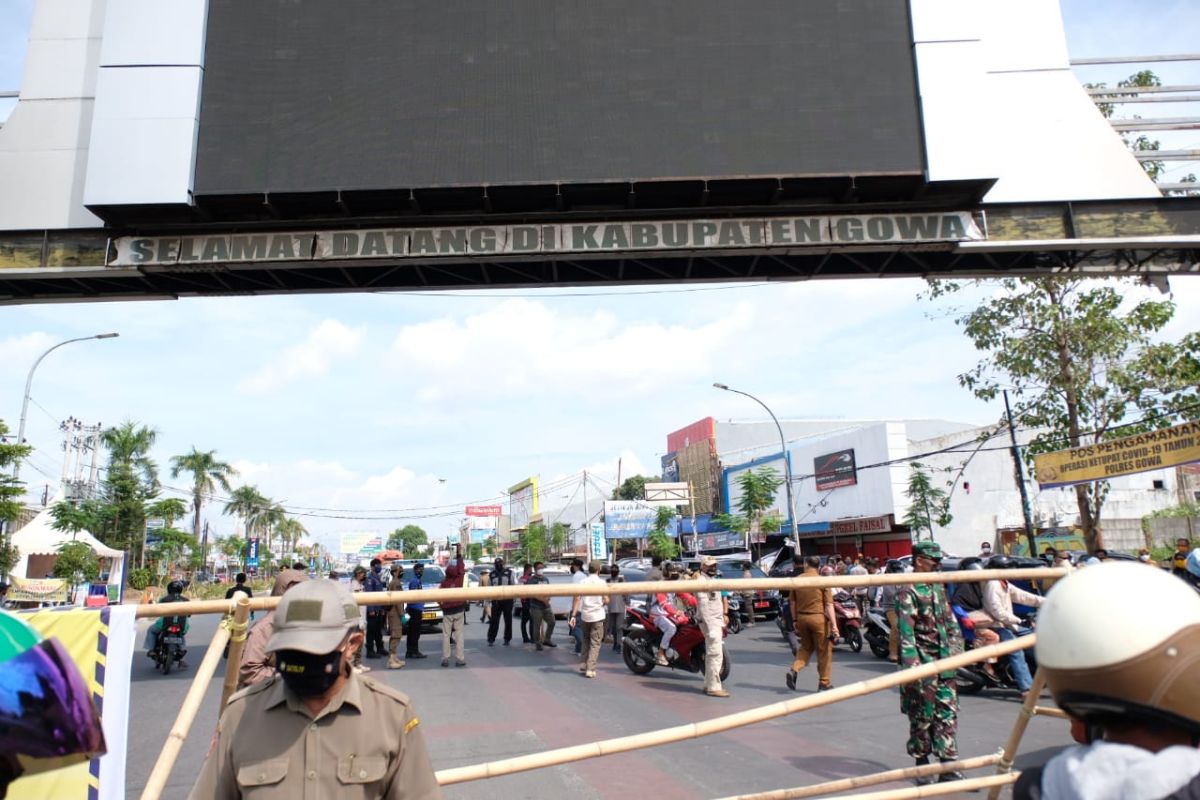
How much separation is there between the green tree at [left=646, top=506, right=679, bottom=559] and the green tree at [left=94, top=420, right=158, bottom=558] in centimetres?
3075

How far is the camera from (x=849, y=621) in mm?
13539

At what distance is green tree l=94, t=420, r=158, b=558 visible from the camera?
36.5 meters

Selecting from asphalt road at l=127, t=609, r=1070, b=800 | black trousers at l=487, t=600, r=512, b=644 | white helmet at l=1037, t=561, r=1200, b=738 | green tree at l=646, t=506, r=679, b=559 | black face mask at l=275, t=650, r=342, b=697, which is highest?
green tree at l=646, t=506, r=679, b=559

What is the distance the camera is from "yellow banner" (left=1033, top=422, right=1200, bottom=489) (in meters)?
12.5

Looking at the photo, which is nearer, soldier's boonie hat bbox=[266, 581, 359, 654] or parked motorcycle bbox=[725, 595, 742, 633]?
soldier's boonie hat bbox=[266, 581, 359, 654]

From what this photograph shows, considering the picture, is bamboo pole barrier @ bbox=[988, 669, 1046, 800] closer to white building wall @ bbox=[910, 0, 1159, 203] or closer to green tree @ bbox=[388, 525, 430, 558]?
white building wall @ bbox=[910, 0, 1159, 203]

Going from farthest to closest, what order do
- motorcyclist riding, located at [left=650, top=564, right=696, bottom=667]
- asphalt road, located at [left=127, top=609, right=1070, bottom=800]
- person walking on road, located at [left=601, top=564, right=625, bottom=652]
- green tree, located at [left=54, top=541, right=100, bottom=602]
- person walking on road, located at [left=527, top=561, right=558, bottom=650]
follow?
green tree, located at [left=54, top=541, right=100, bottom=602] < person walking on road, located at [left=527, top=561, right=558, bottom=650] < person walking on road, located at [left=601, top=564, right=625, bottom=652] < motorcyclist riding, located at [left=650, top=564, right=696, bottom=667] < asphalt road, located at [left=127, top=609, right=1070, bottom=800]

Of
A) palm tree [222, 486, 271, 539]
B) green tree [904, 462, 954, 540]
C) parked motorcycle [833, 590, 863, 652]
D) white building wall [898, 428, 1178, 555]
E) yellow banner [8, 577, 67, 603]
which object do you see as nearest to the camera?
parked motorcycle [833, 590, 863, 652]

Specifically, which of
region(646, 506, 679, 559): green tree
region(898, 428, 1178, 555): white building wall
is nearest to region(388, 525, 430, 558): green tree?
region(646, 506, 679, 559): green tree

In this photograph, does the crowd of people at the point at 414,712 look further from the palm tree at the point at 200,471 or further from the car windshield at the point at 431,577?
the palm tree at the point at 200,471

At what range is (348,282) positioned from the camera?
11.3 m

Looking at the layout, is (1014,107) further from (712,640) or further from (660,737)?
(660,737)

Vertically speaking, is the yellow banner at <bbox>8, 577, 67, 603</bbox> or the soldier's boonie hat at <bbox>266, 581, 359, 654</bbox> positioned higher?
the soldier's boonie hat at <bbox>266, 581, 359, 654</bbox>

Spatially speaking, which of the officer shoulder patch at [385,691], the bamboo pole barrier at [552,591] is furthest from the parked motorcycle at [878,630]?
the officer shoulder patch at [385,691]
